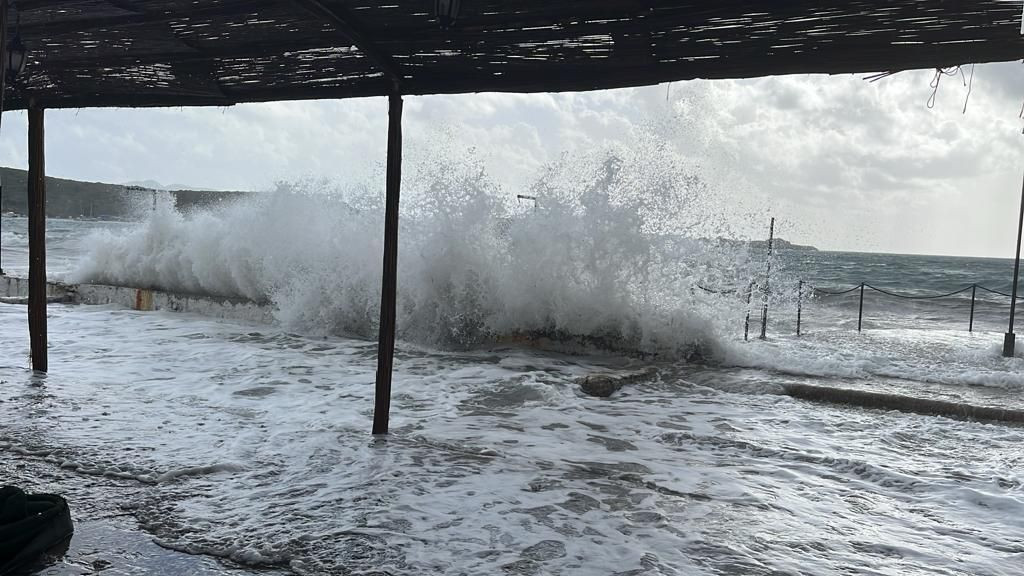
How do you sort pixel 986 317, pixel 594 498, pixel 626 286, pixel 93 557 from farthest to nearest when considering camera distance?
pixel 986 317 < pixel 626 286 < pixel 594 498 < pixel 93 557

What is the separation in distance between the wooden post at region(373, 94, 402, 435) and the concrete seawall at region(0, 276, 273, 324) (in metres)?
7.35

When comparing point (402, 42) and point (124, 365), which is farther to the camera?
point (124, 365)

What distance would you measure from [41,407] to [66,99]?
284 centimetres

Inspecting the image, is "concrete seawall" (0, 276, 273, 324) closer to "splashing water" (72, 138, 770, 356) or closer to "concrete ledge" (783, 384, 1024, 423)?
"splashing water" (72, 138, 770, 356)

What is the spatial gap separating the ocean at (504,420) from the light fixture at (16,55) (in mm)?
2585

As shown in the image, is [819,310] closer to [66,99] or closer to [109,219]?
[66,99]

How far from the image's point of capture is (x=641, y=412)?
20.6ft

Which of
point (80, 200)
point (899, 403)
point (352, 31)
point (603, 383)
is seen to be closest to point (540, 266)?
point (603, 383)

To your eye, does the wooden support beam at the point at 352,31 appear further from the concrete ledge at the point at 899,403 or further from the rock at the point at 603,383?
the concrete ledge at the point at 899,403

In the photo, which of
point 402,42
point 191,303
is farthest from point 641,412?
point 191,303

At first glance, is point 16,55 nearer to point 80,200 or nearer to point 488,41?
point 488,41

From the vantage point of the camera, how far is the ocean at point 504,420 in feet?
10.9

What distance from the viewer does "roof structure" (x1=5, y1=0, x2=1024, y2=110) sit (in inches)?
126

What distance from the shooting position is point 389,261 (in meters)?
4.88
